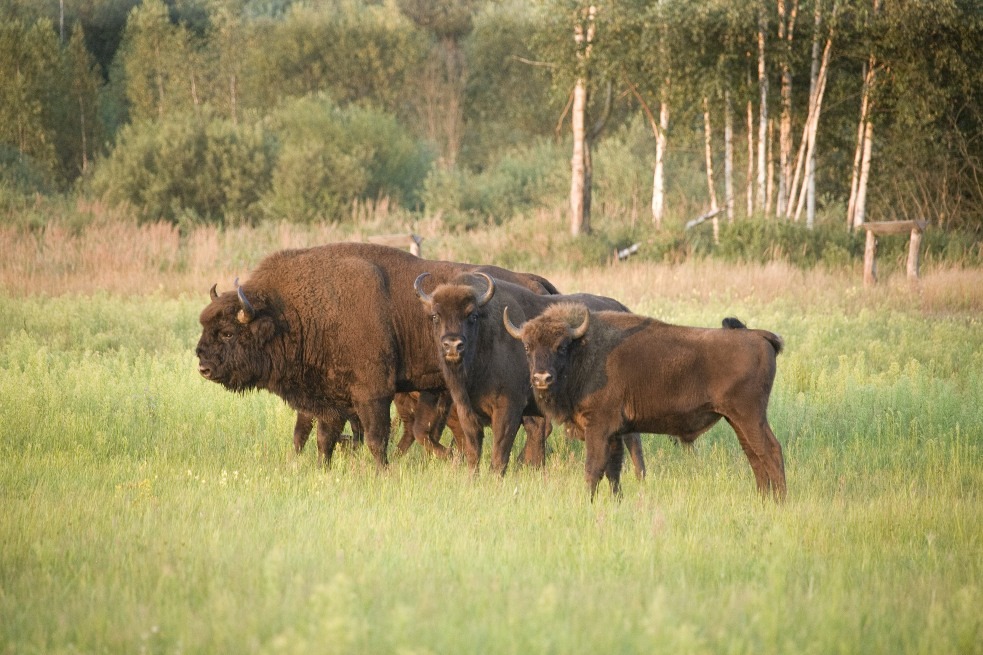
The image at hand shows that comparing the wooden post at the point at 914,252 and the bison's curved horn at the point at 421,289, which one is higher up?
the bison's curved horn at the point at 421,289

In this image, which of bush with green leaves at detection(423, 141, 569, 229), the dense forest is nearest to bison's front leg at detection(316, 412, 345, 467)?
the dense forest

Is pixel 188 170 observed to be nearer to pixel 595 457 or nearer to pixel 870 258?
pixel 870 258

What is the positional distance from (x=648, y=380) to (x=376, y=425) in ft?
9.12

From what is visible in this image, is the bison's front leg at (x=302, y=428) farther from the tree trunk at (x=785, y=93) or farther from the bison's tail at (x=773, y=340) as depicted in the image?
the tree trunk at (x=785, y=93)

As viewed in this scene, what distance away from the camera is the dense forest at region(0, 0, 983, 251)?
30.4m

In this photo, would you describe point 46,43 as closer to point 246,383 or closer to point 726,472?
point 246,383

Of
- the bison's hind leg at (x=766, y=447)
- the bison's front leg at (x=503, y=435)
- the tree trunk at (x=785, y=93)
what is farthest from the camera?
the tree trunk at (x=785, y=93)

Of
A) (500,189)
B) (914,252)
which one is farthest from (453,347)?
(500,189)

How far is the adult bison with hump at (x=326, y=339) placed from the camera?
10.8 m

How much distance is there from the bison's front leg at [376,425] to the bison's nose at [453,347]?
115 cm

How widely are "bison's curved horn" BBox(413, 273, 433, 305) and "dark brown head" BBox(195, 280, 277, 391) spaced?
1431 mm

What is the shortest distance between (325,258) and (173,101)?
4307cm

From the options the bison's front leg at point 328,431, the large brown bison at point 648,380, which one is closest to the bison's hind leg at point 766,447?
the large brown bison at point 648,380

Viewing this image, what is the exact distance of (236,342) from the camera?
1097 cm
